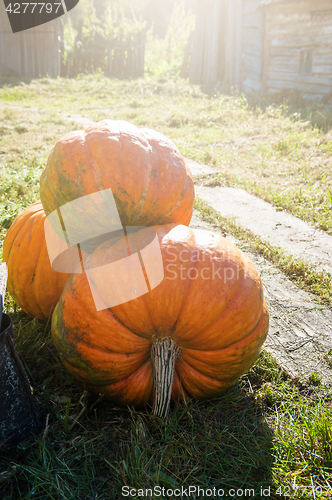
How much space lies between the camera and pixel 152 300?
1.54m

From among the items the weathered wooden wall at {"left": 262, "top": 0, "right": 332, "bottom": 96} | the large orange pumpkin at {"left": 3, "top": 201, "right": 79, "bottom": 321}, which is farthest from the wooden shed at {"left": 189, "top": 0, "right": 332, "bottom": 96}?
the large orange pumpkin at {"left": 3, "top": 201, "right": 79, "bottom": 321}

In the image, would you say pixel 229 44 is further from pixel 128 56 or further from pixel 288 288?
pixel 288 288

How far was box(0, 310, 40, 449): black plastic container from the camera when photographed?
1.39 meters

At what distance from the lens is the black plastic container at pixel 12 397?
1.39m

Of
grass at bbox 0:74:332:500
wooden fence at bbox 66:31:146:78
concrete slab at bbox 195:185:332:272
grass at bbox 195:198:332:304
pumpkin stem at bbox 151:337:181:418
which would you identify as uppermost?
wooden fence at bbox 66:31:146:78

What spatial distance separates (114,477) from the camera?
53.7 inches

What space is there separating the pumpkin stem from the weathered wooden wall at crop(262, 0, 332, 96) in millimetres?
8619

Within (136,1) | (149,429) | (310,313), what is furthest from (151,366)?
(136,1)

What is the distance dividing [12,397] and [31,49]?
13.7m

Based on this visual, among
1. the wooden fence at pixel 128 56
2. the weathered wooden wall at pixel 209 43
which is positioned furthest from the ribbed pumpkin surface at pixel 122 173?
the wooden fence at pixel 128 56

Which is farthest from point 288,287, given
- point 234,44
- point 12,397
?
point 234,44

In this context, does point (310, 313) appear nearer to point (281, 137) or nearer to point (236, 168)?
point (236, 168)

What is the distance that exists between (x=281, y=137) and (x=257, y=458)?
571 cm

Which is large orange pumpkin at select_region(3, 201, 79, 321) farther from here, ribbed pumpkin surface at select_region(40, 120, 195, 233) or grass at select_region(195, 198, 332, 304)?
grass at select_region(195, 198, 332, 304)
